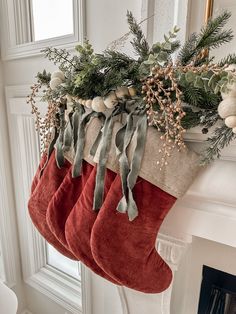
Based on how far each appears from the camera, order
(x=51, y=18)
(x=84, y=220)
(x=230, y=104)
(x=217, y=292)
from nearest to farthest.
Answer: (x=230, y=104) < (x=84, y=220) < (x=217, y=292) < (x=51, y=18)

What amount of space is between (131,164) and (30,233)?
111cm

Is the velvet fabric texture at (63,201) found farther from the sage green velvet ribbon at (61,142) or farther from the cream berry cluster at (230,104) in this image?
the cream berry cluster at (230,104)

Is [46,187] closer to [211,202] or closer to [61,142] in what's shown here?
[61,142]

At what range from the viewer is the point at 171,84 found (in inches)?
21.4

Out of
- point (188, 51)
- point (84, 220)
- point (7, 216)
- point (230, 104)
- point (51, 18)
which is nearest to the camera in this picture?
point (230, 104)

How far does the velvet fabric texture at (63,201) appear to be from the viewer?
77cm

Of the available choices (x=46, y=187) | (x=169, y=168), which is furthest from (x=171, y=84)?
(x=46, y=187)

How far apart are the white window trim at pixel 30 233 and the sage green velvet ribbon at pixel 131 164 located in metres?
0.62

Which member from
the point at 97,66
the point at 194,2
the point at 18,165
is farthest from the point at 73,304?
the point at 194,2

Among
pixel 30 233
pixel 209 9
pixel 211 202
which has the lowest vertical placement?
pixel 30 233

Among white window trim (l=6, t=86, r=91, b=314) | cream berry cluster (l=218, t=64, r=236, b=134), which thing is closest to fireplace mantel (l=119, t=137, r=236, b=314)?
cream berry cluster (l=218, t=64, r=236, b=134)

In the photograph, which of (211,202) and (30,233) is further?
(30,233)

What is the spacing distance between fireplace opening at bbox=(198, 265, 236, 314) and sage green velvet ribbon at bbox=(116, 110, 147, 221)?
A: 1.33 ft

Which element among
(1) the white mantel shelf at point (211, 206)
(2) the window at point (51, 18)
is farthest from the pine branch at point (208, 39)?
(2) the window at point (51, 18)
